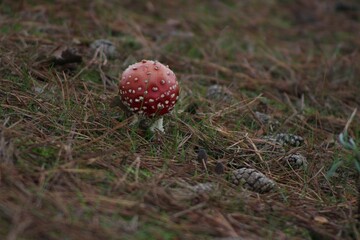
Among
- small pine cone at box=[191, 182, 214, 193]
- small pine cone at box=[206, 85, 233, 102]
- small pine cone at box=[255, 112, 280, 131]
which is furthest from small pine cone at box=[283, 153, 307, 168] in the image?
small pine cone at box=[206, 85, 233, 102]

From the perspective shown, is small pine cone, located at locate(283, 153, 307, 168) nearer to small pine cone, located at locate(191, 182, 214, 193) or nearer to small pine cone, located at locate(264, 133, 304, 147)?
small pine cone, located at locate(264, 133, 304, 147)

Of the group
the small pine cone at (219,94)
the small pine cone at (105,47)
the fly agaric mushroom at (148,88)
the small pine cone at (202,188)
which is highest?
the fly agaric mushroom at (148,88)

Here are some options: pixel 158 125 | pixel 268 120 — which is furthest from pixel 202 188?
pixel 268 120

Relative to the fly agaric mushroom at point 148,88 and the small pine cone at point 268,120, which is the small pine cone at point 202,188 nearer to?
the fly agaric mushroom at point 148,88

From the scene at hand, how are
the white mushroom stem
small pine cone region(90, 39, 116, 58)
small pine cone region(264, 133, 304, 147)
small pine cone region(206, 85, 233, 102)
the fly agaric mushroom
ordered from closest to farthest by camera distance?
the fly agaric mushroom
the white mushroom stem
small pine cone region(264, 133, 304, 147)
small pine cone region(206, 85, 233, 102)
small pine cone region(90, 39, 116, 58)

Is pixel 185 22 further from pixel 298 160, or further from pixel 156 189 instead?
pixel 156 189

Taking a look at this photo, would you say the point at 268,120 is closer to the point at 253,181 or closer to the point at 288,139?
the point at 288,139

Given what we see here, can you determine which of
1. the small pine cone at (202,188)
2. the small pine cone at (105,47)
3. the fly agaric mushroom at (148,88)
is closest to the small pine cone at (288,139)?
the fly agaric mushroom at (148,88)
